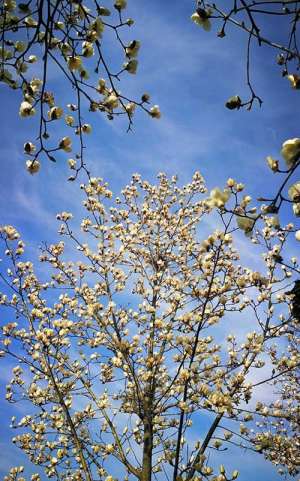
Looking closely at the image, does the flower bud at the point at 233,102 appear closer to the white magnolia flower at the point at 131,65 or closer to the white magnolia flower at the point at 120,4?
the white magnolia flower at the point at 131,65

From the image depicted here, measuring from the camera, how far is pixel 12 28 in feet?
8.96

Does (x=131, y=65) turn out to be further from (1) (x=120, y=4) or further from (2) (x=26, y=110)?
(2) (x=26, y=110)

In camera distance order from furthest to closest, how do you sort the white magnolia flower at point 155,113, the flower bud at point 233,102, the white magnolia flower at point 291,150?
A: 1. the white magnolia flower at point 155,113
2. the flower bud at point 233,102
3. the white magnolia flower at point 291,150

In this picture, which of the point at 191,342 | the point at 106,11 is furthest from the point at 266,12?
the point at 191,342

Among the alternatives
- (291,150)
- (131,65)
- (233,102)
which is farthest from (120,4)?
Answer: (291,150)

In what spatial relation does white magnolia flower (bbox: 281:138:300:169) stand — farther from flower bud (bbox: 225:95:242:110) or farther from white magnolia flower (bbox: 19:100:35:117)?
white magnolia flower (bbox: 19:100:35:117)

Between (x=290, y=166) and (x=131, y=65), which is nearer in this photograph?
(x=290, y=166)

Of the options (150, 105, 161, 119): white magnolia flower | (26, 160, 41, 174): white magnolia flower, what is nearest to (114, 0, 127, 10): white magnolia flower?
(150, 105, 161, 119): white magnolia flower

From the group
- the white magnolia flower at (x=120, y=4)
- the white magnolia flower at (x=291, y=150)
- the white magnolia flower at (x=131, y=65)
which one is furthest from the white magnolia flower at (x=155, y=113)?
the white magnolia flower at (x=291, y=150)

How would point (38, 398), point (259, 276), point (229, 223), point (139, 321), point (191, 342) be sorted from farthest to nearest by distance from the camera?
point (139, 321), point (38, 398), point (191, 342), point (229, 223), point (259, 276)

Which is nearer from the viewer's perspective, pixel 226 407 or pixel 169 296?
pixel 226 407

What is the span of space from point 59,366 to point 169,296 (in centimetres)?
276

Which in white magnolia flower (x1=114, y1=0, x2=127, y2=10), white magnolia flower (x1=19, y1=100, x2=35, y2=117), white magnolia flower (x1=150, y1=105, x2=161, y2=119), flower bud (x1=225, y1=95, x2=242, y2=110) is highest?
white magnolia flower (x1=114, y1=0, x2=127, y2=10)

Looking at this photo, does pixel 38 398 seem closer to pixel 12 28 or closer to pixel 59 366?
pixel 59 366
